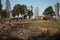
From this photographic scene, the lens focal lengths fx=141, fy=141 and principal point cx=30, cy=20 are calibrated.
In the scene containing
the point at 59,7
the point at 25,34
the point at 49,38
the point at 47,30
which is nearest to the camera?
the point at 49,38

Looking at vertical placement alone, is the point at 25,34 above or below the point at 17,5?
below

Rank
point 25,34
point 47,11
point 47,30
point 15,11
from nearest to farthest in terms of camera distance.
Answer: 1. point 25,34
2. point 47,30
3. point 15,11
4. point 47,11

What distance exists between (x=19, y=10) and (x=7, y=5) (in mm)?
7328

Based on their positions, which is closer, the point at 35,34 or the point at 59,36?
the point at 59,36

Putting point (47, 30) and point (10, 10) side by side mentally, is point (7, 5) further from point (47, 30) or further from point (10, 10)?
point (47, 30)

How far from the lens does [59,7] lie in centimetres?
4506

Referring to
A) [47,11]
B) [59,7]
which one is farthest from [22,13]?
[59,7]

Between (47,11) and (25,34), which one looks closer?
(25,34)

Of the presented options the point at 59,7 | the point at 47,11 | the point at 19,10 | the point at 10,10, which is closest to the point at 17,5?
the point at 19,10

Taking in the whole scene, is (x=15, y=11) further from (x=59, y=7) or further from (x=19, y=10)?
(x=59, y=7)

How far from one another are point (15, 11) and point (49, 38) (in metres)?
26.1

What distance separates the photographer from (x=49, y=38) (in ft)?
39.5

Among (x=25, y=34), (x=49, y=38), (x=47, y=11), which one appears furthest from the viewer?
(x=47, y=11)

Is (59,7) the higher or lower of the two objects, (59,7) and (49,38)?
the higher
